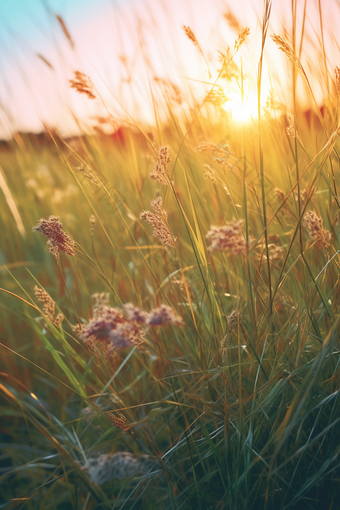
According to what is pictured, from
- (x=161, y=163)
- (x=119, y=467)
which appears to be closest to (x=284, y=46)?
(x=161, y=163)

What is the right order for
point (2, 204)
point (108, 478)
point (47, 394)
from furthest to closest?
1. point (2, 204)
2. point (47, 394)
3. point (108, 478)

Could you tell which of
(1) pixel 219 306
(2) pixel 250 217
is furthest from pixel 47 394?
(2) pixel 250 217

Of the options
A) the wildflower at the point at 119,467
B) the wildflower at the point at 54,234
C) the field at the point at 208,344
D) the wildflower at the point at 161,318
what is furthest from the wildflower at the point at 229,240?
the wildflower at the point at 119,467

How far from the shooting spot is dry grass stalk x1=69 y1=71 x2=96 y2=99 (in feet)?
2.41

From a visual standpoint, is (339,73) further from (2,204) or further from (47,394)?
(2,204)

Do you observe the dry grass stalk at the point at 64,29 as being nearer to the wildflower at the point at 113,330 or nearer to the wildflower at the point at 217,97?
the wildflower at the point at 217,97

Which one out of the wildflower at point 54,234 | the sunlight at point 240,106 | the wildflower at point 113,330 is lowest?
the wildflower at point 113,330

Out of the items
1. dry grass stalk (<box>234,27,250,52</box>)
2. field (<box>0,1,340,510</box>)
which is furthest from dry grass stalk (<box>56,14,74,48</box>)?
dry grass stalk (<box>234,27,250,52</box>)

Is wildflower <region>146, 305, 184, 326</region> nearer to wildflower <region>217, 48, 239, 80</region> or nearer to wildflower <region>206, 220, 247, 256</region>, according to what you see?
wildflower <region>206, 220, 247, 256</region>

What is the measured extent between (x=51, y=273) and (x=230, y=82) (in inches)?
43.1

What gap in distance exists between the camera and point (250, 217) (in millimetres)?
941

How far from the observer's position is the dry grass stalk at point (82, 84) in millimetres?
735

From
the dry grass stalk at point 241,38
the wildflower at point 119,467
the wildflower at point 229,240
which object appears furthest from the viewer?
the wildflower at point 119,467

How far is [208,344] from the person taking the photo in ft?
2.52
